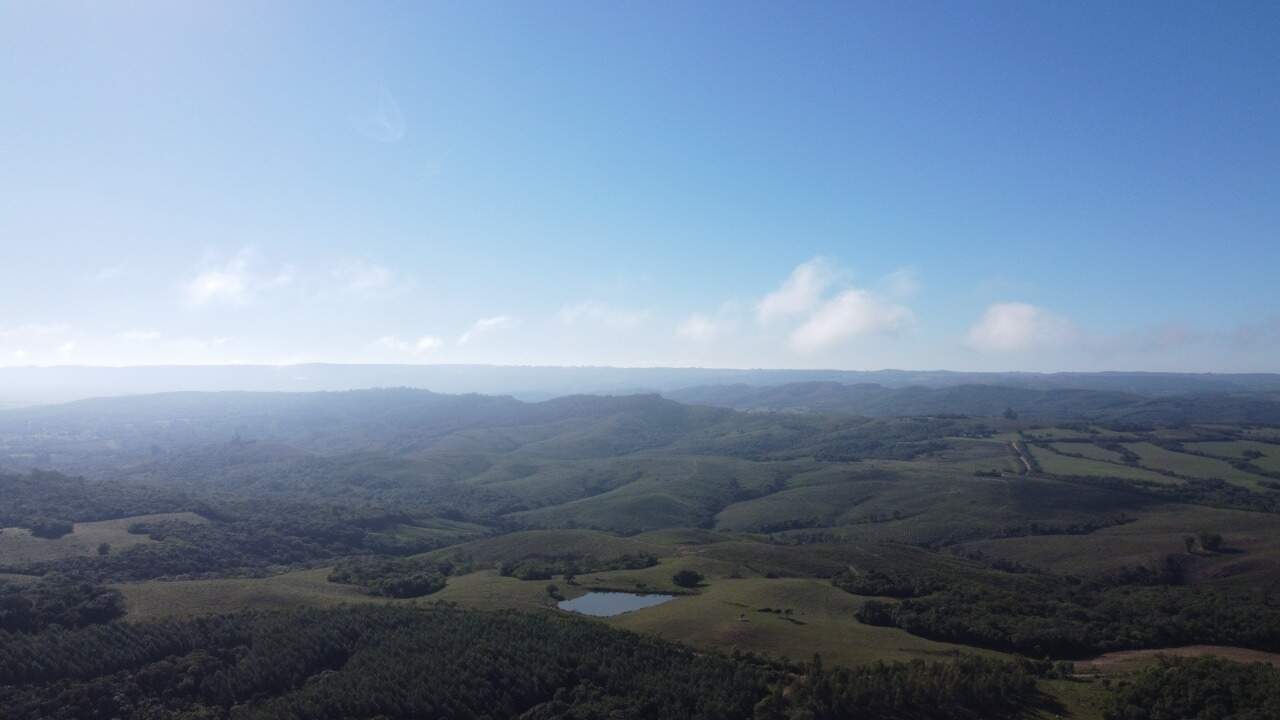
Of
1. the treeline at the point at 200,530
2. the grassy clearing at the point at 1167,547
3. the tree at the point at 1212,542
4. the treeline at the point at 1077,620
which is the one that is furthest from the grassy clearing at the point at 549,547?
the tree at the point at 1212,542

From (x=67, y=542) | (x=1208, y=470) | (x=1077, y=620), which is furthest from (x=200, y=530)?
(x=1208, y=470)

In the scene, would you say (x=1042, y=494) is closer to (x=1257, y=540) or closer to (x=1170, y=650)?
(x=1257, y=540)

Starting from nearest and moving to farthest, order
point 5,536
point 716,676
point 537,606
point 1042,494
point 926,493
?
point 716,676 → point 537,606 → point 5,536 → point 1042,494 → point 926,493

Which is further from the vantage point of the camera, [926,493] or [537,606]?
[926,493]

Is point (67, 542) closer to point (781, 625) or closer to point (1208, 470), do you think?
point (781, 625)

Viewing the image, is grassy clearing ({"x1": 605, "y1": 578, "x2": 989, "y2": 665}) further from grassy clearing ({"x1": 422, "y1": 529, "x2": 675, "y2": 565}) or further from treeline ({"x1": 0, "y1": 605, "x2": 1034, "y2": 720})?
grassy clearing ({"x1": 422, "y1": 529, "x2": 675, "y2": 565})

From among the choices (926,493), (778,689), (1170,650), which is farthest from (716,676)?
(926,493)

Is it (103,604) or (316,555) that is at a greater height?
(103,604)

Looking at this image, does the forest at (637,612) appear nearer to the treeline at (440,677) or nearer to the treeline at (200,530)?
the treeline at (440,677)
